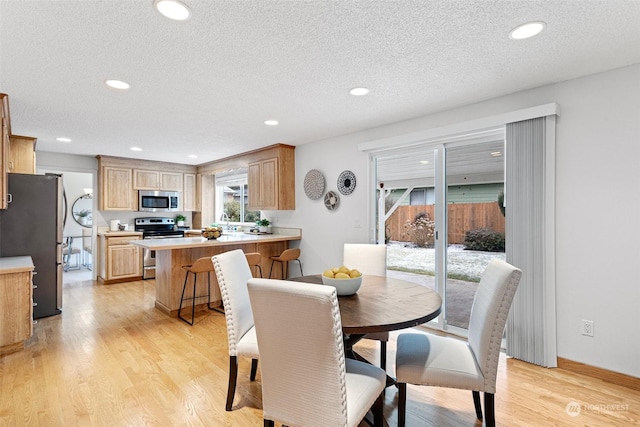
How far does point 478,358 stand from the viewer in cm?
171

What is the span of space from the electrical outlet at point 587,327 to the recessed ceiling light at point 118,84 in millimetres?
4083

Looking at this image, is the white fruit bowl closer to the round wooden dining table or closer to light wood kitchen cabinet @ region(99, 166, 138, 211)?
the round wooden dining table

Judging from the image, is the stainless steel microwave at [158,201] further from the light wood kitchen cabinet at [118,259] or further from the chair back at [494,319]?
the chair back at [494,319]

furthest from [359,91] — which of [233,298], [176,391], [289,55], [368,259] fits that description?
[176,391]

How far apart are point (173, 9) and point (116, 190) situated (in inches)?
204

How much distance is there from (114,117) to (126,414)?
289 centimetres

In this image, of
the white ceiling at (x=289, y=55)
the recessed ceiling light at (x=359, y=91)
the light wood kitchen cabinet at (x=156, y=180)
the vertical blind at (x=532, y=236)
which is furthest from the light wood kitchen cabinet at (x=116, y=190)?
the vertical blind at (x=532, y=236)

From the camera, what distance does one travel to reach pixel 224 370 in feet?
8.45

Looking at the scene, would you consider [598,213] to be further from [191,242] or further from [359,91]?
[191,242]

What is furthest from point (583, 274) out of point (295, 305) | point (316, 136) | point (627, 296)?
point (316, 136)

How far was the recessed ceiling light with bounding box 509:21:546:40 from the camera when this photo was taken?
180 cm

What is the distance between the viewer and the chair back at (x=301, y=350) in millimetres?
1238

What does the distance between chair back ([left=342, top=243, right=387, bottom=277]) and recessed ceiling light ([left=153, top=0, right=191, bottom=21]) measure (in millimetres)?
2200

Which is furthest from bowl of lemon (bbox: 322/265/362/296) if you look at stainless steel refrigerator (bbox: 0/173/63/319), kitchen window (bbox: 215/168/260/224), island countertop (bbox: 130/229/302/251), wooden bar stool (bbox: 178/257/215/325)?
kitchen window (bbox: 215/168/260/224)
